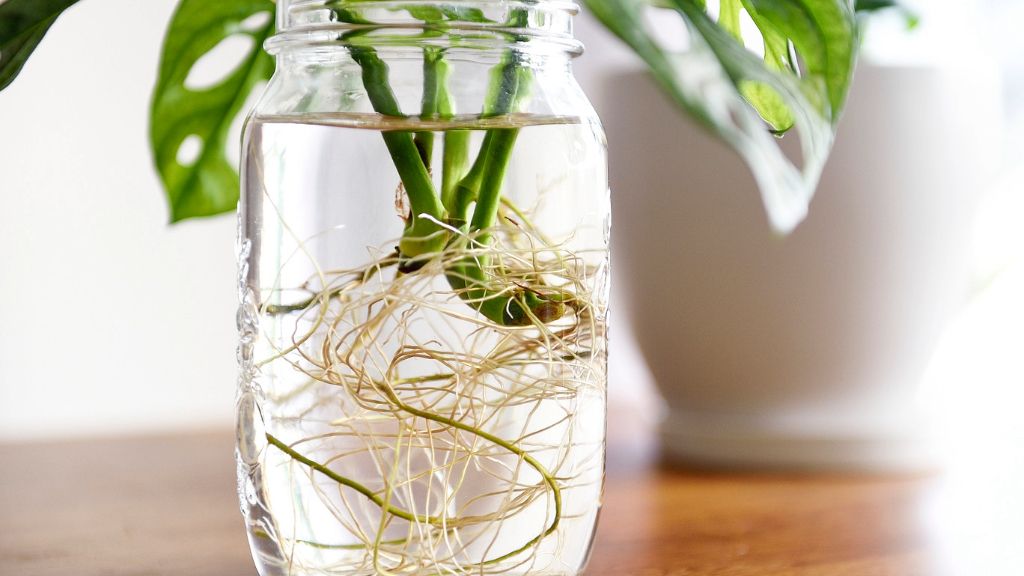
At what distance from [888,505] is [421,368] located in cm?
35

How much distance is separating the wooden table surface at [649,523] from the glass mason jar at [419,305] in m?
0.09

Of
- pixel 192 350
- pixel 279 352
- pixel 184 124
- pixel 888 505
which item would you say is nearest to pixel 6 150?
pixel 192 350

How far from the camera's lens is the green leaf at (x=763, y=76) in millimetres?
262

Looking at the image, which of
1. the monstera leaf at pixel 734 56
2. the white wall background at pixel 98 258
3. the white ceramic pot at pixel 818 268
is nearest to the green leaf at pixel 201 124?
the monstera leaf at pixel 734 56

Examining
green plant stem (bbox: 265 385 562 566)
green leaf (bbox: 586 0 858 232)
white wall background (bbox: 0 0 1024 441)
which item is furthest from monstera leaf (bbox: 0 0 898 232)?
white wall background (bbox: 0 0 1024 441)

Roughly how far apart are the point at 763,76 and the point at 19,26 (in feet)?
0.93

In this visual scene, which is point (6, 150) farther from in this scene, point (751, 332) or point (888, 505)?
point (888, 505)

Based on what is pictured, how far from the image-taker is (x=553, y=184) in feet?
1.38

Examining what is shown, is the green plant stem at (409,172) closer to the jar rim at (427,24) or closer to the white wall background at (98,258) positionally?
the jar rim at (427,24)

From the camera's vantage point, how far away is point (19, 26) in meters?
0.40

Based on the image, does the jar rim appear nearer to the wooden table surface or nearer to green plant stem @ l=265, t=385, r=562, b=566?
green plant stem @ l=265, t=385, r=562, b=566

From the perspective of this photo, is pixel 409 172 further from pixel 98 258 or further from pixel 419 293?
pixel 98 258

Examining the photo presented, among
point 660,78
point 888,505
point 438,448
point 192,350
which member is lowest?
point 192,350

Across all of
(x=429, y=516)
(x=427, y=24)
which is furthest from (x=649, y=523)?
(x=427, y=24)
